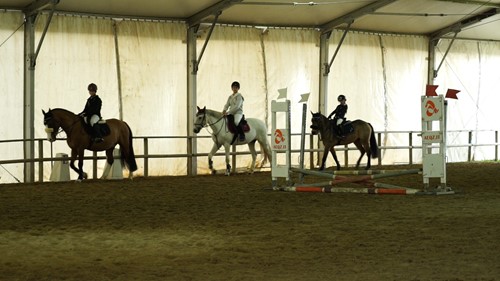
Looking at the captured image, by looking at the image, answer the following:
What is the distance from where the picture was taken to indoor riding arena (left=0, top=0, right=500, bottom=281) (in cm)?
732

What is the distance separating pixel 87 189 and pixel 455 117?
14.1m

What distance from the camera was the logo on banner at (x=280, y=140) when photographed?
13820 mm

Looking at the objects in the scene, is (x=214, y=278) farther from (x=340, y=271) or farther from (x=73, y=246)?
(x=73, y=246)

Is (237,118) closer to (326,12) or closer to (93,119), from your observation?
(93,119)

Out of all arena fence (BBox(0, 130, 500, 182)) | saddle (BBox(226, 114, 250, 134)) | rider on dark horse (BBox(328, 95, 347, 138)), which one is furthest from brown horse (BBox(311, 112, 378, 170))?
saddle (BBox(226, 114, 250, 134))

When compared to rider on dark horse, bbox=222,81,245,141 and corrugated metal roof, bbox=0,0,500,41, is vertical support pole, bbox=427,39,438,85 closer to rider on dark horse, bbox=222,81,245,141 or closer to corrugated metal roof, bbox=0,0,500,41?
corrugated metal roof, bbox=0,0,500,41

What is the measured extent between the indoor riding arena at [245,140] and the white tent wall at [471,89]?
0.16ft

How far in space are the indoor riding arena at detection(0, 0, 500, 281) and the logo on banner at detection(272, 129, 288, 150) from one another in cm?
4

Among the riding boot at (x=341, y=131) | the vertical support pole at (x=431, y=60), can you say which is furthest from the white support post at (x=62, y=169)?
the vertical support pole at (x=431, y=60)

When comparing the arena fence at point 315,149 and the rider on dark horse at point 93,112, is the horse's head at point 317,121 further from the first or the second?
the rider on dark horse at point 93,112

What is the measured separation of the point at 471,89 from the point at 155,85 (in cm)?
1097

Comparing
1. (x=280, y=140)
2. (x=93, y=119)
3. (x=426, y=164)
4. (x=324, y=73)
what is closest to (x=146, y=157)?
(x=93, y=119)

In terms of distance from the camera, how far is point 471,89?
84.7 ft

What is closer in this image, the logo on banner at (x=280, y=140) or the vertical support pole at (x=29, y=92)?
the logo on banner at (x=280, y=140)
